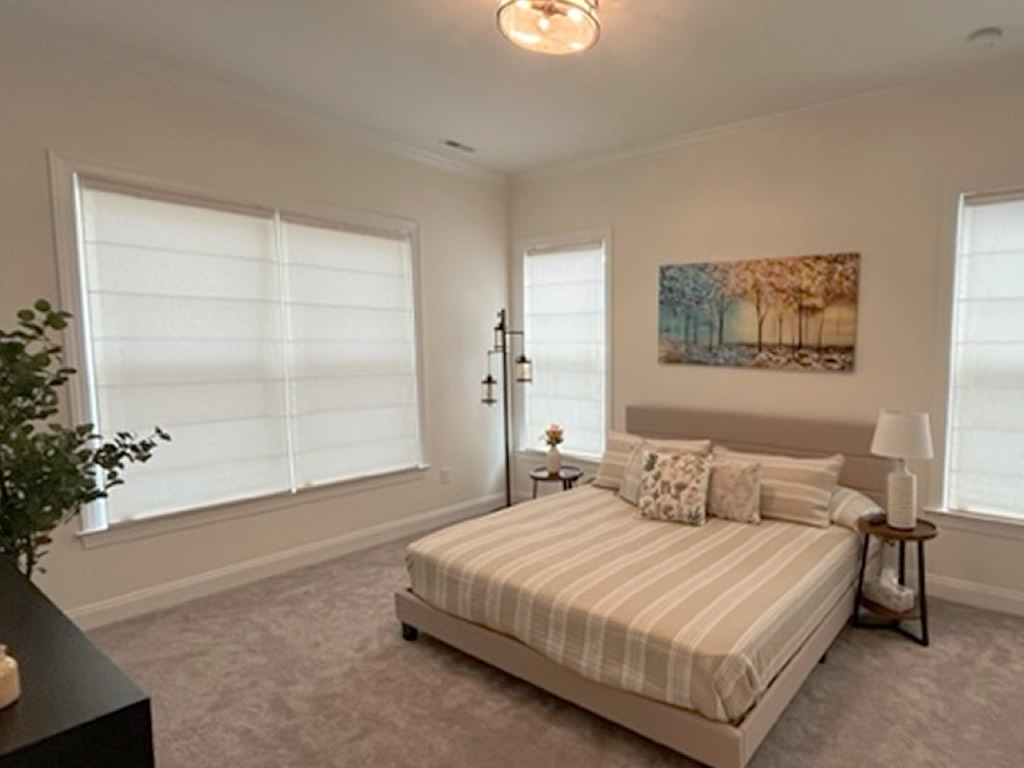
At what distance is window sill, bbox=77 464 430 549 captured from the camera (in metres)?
3.12

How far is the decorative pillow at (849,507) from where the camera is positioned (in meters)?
3.11

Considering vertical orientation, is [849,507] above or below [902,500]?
below

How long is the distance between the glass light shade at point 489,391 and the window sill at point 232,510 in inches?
29.1

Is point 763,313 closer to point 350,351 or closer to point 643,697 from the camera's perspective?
point 643,697

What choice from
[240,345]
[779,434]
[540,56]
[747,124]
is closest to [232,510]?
[240,345]

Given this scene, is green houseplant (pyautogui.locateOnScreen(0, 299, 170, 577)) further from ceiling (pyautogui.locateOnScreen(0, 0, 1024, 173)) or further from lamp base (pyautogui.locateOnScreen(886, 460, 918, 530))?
lamp base (pyautogui.locateOnScreen(886, 460, 918, 530))

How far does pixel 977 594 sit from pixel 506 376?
3435 millimetres

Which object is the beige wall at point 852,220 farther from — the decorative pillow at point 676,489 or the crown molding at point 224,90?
the crown molding at point 224,90

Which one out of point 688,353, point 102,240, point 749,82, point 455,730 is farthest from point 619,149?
point 455,730

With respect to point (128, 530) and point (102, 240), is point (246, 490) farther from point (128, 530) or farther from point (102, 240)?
point (102, 240)

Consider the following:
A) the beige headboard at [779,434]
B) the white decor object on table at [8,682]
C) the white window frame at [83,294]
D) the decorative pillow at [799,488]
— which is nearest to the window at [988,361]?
the beige headboard at [779,434]

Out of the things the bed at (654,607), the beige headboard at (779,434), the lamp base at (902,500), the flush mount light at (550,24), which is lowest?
the bed at (654,607)

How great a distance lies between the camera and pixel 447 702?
8.04 ft

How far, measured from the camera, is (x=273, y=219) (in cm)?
370
